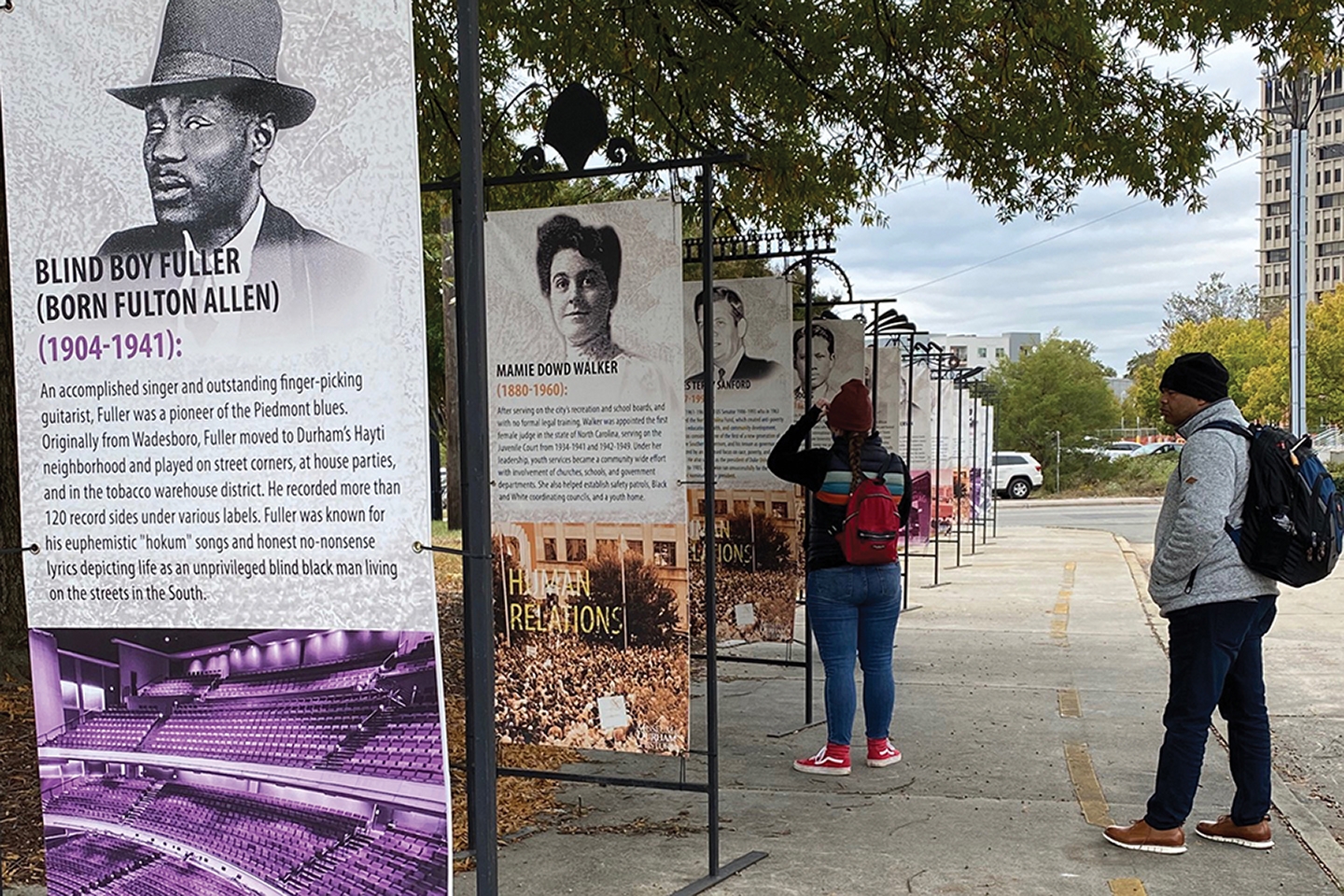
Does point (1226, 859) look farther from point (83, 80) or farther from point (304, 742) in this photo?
point (83, 80)

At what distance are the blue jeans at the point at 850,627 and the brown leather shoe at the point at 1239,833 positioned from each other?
69.9 inches

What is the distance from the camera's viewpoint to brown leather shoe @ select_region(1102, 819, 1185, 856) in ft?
18.7

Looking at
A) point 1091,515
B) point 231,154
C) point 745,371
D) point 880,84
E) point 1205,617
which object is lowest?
point 1091,515

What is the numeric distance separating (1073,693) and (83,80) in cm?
807

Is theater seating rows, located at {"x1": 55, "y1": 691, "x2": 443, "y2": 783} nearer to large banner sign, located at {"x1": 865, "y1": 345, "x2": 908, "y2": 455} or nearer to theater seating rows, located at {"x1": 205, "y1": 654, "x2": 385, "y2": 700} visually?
theater seating rows, located at {"x1": 205, "y1": 654, "x2": 385, "y2": 700}

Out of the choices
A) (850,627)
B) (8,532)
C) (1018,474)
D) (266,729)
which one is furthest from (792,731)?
(1018,474)

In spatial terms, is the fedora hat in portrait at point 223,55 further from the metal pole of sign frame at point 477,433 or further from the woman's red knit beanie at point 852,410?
the woman's red knit beanie at point 852,410

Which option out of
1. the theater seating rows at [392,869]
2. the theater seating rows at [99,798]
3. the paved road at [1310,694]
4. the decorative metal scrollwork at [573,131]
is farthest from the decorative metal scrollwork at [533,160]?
the paved road at [1310,694]

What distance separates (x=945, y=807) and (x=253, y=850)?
4187mm

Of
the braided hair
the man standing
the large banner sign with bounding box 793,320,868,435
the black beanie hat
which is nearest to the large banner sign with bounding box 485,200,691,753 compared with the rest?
the braided hair

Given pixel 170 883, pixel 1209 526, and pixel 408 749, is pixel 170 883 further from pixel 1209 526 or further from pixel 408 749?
pixel 1209 526

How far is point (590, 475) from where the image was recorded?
5.45 meters

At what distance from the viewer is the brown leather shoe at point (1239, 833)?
19.1ft

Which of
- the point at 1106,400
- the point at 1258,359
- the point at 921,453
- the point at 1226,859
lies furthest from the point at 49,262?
the point at 1258,359
